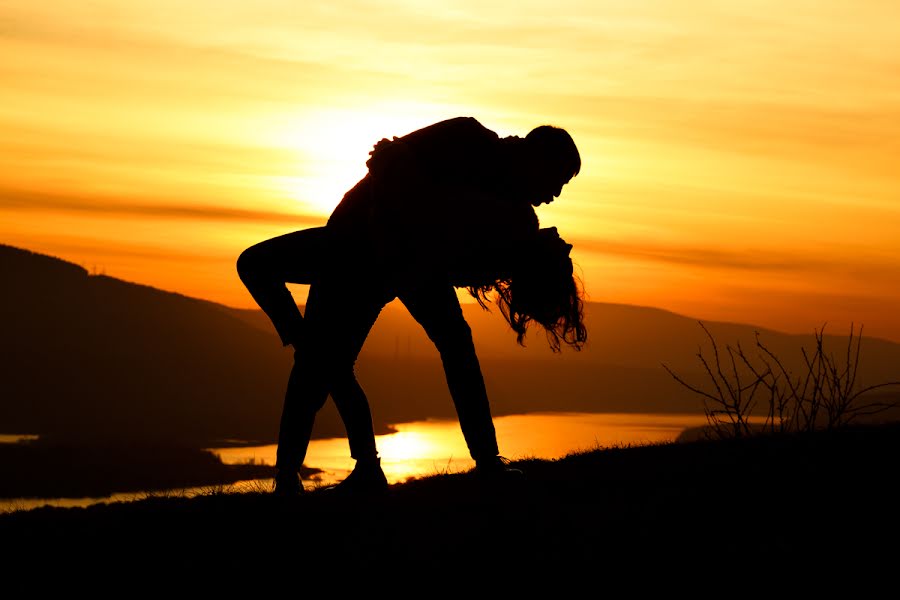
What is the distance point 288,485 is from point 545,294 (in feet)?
6.84

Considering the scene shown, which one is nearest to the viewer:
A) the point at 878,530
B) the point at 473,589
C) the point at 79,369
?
the point at 473,589

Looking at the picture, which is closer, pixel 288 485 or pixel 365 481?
pixel 288 485

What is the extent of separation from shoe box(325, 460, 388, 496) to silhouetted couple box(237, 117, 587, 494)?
376mm

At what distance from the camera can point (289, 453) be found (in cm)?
707

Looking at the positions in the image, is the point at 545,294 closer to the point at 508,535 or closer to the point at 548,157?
the point at 548,157

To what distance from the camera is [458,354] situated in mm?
6961

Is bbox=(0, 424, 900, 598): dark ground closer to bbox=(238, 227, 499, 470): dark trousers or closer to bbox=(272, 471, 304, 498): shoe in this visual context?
bbox=(272, 471, 304, 498): shoe

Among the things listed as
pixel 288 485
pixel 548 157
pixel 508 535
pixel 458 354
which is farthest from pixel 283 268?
pixel 508 535

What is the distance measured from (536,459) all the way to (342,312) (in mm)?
3015

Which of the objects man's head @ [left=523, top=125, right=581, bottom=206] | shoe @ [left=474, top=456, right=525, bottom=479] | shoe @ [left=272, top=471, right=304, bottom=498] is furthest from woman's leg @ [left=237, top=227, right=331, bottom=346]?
shoe @ [left=474, top=456, right=525, bottom=479]

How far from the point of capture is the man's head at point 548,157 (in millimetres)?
6855

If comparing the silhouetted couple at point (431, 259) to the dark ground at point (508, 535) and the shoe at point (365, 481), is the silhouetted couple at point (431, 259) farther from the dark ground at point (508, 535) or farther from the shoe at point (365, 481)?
the dark ground at point (508, 535)

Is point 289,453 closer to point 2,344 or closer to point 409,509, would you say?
point 409,509

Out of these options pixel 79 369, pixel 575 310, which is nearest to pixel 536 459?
pixel 575 310
